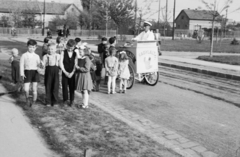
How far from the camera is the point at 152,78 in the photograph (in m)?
9.16

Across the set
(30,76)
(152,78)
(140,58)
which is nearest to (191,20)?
(152,78)

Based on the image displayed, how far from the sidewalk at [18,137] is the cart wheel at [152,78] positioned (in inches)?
180

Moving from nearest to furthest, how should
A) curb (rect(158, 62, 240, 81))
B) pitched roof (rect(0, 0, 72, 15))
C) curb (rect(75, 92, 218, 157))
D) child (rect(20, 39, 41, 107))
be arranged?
curb (rect(75, 92, 218, 157)) → child (rect(20, 39, 41, 107)) → curb (rect(158, 62, 240, 81)) → pitched roof (rect(0, 0, 72, 15))

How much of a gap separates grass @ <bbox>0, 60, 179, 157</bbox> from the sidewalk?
13cm

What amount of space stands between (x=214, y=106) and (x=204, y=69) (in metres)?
6.00

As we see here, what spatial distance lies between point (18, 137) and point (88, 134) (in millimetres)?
1052

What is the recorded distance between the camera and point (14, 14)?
57375 mm

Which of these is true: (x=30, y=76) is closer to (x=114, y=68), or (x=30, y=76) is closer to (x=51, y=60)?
(x=51, y=60)

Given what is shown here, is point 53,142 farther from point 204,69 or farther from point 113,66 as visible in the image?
point 204,69

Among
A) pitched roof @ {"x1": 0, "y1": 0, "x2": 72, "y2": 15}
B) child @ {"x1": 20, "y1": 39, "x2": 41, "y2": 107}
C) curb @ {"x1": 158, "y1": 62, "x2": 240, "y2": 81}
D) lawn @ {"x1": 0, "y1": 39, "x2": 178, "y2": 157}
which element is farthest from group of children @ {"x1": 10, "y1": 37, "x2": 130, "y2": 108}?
pitched roof @ {"x1": 0, "y1": 0, "x2": 72, "y2": 15}

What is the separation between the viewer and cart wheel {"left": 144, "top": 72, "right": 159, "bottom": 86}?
29.5 feet

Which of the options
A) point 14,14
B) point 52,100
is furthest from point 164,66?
point 14,14

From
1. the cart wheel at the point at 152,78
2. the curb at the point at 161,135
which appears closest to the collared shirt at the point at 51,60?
the curb at the point at 161,135

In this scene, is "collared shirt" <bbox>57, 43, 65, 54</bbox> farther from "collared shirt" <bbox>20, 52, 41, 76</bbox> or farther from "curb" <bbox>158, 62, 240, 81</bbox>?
"curb" <bbox>158, 62, 240, 81</bbox>
